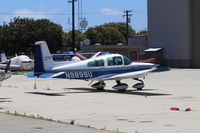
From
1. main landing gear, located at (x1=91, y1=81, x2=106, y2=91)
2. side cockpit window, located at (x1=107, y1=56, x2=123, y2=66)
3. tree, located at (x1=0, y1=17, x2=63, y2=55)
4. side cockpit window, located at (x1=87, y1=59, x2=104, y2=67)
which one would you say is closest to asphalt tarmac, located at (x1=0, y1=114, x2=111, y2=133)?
side cockpit window, located at (x1=87, y1=59, x2=104, y2=67)

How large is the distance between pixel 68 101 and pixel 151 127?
287 inches

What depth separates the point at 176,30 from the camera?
6088cm

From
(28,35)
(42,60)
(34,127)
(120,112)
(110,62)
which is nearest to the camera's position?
(34,127)

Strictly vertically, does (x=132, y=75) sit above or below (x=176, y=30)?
below

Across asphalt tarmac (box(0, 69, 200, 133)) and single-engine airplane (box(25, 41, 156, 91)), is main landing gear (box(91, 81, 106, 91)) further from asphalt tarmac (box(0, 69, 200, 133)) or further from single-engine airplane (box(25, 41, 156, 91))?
asphalt tarmac (box(0, 69, 200, 133))

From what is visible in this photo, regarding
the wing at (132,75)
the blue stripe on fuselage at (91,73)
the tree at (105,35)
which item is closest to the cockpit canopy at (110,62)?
the blue stripe on fuselage at (91,73)

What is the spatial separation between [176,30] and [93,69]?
39.6 m

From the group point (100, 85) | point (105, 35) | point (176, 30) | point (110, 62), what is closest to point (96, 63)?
point (110, 62)

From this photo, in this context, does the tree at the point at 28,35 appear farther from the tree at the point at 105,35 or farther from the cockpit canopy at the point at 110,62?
the cockpit canopy at the point at 110,62

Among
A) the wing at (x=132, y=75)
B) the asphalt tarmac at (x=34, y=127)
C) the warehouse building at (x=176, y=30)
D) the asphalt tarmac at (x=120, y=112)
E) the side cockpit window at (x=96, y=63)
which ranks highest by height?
the warehouse building at (x=176, y=30)

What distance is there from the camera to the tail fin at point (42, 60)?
22.3 meters

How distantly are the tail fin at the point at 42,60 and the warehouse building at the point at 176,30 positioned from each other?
3945cm

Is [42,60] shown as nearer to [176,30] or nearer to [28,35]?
[176,30]

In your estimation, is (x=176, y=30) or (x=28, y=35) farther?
(x=28, y=35)
